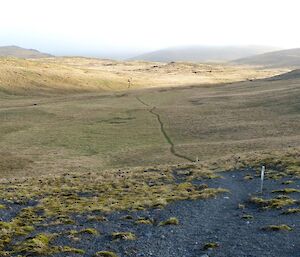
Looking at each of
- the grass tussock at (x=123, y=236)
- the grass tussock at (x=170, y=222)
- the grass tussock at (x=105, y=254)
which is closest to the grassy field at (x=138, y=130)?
the grass tussock at (x=170, y=222)

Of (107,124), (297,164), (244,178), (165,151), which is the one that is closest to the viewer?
(244,178)

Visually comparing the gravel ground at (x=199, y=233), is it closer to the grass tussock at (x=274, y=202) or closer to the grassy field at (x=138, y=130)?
the grass tussock at (x=274, y=202)

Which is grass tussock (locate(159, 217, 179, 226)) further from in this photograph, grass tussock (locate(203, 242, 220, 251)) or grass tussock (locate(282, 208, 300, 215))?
grass tussock (locate(282, 208, 300, 215))

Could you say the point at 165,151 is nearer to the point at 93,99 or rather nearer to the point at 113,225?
the point at 113,225

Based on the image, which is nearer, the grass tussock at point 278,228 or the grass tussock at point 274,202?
the grass tussock at point 278,228

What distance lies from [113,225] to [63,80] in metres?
114

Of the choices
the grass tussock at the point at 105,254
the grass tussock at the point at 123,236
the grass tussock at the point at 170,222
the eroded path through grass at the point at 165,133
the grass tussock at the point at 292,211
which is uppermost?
the grass tussock at the point at 292,211

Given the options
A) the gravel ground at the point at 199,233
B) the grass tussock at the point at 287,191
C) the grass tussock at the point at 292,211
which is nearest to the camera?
the gravel ground at the point at 199,233

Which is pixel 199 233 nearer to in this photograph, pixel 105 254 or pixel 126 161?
pixel 105 254

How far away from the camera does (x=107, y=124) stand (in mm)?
69312

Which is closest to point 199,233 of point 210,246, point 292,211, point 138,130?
point 210,246

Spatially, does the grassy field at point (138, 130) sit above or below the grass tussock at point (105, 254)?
below

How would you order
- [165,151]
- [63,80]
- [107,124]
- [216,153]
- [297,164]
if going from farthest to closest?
[63,80] → [107,124] → [165,151] → [216,153] → [297,164]

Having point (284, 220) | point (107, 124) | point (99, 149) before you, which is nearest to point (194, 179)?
point (284, 220)
